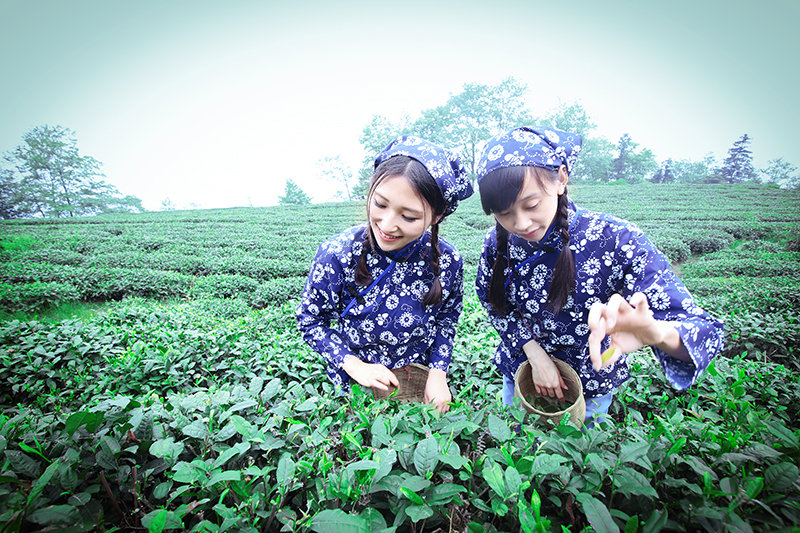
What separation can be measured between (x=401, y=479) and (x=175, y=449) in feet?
1.81

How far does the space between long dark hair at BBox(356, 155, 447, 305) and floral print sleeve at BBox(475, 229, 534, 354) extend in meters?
0.25

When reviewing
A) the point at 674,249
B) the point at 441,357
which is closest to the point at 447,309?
the point at 441,357

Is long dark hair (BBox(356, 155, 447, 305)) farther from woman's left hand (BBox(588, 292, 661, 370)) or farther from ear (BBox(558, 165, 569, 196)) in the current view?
woman's left hand (BBox(588, 292, 661, 370))

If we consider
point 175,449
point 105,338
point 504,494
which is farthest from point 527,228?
point 105,338

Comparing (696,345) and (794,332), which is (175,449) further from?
(794,332)

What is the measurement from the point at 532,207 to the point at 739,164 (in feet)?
129

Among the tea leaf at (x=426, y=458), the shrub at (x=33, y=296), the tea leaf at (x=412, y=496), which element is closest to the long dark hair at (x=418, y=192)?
the tea leaf at (x=426, y=458)

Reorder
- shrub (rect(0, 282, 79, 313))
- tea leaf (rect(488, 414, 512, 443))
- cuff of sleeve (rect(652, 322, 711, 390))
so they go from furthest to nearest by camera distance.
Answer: shrub (rect(0, 282, 79, 313)) < cuff of sleeve (rect(652, 322, 711, 390)) < tea leaf (rect(488, 414, 512, 443))

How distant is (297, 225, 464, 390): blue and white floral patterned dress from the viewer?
1623 mm

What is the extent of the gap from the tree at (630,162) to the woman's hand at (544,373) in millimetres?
43845

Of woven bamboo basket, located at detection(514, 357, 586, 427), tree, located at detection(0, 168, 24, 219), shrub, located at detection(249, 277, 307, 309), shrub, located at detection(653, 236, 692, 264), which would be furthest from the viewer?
tree, located at detection(0, 168, 24, 219)

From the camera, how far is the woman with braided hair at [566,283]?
103 centimetres

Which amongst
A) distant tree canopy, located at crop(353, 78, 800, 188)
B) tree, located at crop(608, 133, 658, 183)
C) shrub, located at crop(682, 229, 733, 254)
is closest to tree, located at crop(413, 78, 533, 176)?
distant tree canopy, located at crop(353, 78, 800, 188)

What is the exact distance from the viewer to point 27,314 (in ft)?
13.8
